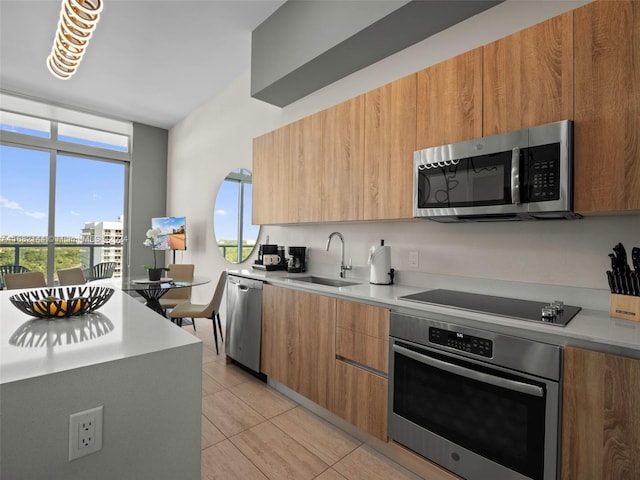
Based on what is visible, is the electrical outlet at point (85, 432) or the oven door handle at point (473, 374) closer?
the electrical outlet at point (85, 432)

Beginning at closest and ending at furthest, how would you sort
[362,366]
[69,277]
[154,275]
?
[362,366]
[154,275]
[69,277]

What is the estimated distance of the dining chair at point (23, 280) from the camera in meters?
3.01

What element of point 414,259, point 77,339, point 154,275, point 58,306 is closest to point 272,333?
point 414,259

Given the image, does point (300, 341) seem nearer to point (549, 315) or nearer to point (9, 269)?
point (549, 315)

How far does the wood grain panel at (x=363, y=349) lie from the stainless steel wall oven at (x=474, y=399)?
0.06 meters

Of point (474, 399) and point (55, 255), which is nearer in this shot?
point (474, 399)

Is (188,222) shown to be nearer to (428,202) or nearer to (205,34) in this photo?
(205,34)

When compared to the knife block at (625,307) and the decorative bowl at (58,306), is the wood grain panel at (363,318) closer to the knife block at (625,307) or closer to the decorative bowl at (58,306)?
the knife block at (625,307)

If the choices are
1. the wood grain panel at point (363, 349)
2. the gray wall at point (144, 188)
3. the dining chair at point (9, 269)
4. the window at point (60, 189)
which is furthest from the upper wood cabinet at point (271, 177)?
the dining chair at point (9, 269)

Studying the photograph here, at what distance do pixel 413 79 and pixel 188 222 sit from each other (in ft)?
14.2

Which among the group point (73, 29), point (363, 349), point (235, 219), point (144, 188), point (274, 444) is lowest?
point (274, 444)

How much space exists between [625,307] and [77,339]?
199 centimetres

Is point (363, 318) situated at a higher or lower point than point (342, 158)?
lower

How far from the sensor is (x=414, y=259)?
2.32 metres
